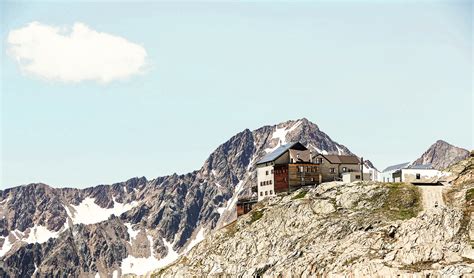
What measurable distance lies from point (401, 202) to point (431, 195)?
6.33 meters

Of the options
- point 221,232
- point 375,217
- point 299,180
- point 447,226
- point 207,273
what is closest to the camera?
point 447,226

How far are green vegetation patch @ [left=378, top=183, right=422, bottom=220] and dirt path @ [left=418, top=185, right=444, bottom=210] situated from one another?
104 cm

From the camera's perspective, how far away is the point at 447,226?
123188 millimetres

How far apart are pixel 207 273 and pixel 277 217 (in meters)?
20.6

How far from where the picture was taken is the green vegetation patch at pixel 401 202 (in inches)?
5404

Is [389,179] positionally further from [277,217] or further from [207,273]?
[207,273]

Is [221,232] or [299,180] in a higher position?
[299,180]

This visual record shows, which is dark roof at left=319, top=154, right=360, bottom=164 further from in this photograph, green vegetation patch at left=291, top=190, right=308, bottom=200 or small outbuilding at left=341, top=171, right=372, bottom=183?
green vegetation patch at left=291, top=190, right=308, bottom=200

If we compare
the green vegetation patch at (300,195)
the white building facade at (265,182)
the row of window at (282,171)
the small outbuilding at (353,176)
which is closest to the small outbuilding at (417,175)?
the small outbuilding at (353,176)

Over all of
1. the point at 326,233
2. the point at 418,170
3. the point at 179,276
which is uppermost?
the point at 418,170

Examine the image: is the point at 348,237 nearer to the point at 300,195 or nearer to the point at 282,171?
the point at 300,195

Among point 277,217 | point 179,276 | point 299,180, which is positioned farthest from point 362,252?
point 299,180

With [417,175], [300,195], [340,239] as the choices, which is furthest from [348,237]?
[417,175]

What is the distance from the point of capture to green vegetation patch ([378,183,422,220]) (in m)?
137
